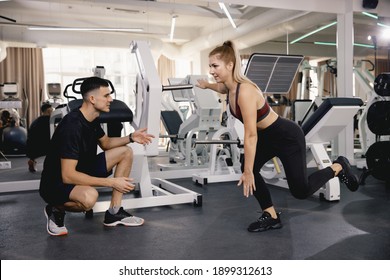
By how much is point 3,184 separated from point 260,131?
3.14 m

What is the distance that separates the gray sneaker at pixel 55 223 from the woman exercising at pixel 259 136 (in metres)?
1.23

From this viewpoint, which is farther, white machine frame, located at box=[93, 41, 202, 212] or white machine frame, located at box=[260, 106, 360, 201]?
white machine frame, located at box=[260, 106, 360, 201]

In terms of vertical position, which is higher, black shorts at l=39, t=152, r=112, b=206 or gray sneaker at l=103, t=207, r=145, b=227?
black shorts at l=39, t=152, r=112, b=206

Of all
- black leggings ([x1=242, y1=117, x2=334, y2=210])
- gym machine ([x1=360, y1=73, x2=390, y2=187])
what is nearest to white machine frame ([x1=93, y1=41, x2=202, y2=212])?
black leggings ([x1=242, y1=117, x2=334, y2=210])

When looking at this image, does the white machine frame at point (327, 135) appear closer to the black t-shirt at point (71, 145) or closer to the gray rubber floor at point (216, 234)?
the gray rubber floor at point (216, 234)

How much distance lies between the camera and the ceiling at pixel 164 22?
23.1ft

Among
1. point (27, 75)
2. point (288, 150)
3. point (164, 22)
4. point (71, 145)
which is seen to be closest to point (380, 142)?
point (288, 150)

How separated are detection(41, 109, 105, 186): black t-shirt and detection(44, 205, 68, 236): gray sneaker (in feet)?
0.81

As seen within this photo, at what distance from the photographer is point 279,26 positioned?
763 cm

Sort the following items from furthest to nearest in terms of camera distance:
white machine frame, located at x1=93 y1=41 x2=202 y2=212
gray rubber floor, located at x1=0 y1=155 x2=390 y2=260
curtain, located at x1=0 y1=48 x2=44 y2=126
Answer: curtain, located at x1=0 y1=48 x2=44 y2=126 < white machine frame, located at x1=93 y1=41 x2=202 y2=212 < gray rubber floor, located at x1=0 y1=155 x2=390 y2=260

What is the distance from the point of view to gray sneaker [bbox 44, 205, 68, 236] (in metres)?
2.52

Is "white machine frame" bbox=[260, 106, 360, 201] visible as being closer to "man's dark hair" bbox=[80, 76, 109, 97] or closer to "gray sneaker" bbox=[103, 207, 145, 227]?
"gray sneaker" bbox=[103, 207, 145, 227]

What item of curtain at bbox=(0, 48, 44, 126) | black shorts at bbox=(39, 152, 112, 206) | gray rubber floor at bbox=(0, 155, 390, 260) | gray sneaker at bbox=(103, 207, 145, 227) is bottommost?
gray rubber floor at bbox=(0, 155, 390, 260)
